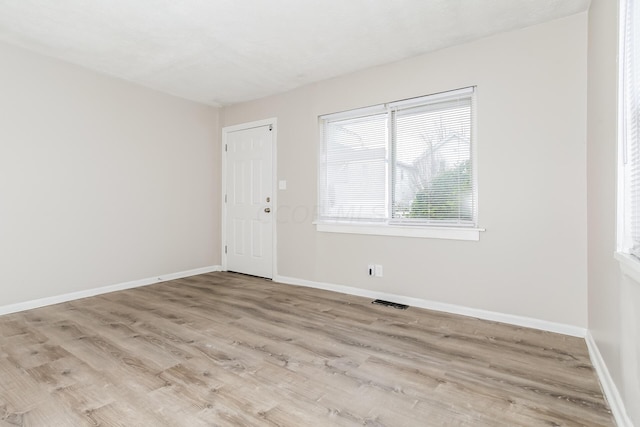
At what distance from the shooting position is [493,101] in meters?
2.92

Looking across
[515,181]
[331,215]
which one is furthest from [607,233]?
[331,215]

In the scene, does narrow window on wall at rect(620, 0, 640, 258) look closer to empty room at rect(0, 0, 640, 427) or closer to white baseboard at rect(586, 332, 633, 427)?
empty room at rect(0, 0, 640, 427)

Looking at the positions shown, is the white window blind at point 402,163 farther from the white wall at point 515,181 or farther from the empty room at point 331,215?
the white wall at point 515,181

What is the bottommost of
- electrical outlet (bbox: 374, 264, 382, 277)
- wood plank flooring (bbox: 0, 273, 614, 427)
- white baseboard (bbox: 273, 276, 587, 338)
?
wood plank flooring (bbox: 0, 273, 614, 427)

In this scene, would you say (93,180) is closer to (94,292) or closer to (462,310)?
(94,292)

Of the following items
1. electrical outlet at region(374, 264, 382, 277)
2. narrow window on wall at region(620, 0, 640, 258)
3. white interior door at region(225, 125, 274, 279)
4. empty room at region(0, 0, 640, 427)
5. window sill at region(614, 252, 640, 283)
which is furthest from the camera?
white interior door at region(225, 125, 274, 279)

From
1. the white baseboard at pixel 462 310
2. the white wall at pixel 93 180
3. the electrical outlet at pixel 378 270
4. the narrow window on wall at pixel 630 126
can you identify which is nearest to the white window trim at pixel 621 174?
the narrow window on wall at pixel 630 126

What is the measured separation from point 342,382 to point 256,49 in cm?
296

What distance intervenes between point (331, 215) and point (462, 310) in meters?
1.75

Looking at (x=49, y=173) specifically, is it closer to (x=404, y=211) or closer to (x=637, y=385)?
(x=404, y=211)

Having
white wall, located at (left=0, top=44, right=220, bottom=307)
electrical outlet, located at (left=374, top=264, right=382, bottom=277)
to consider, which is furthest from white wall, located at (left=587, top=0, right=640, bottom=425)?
white wall, located at (left=0, top=44, right=220, bottom=307)

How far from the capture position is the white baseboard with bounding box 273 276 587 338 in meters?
2.64

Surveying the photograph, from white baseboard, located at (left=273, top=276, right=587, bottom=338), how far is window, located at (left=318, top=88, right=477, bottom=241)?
0.76 metres

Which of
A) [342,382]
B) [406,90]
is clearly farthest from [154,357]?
[406,90]
